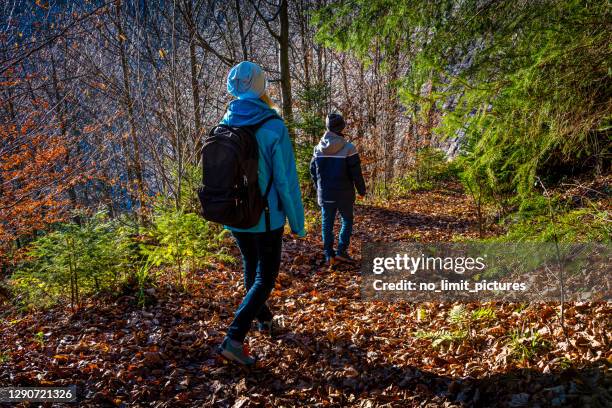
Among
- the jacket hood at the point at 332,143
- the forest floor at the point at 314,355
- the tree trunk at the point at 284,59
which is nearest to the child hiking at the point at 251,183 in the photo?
the forest floor at the point at 314,355

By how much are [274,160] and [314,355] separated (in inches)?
64.0

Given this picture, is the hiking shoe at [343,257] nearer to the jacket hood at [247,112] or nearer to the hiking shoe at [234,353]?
the hiking shoe at [234,353]

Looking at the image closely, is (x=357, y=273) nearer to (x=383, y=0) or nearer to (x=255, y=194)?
(x=255, y=194)

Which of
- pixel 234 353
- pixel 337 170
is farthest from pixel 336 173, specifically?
pixel 234 353

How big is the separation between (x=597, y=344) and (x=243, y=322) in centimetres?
240

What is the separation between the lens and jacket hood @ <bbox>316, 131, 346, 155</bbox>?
523cm

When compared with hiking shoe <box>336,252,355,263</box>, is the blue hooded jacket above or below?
above

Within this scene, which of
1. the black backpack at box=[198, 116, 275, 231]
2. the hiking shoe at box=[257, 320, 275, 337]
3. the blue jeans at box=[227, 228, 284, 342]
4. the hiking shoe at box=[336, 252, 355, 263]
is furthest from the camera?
the hiking shoe at box=[336, 252, 355, 263]

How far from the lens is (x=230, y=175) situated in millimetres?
2826

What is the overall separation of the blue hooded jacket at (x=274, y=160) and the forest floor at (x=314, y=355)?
1125 mm

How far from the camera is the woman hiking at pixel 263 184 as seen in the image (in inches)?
118

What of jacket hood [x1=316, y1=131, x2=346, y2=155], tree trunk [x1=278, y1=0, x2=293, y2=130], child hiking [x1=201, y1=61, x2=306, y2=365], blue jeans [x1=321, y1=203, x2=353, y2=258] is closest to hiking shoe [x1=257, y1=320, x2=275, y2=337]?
child hiking [x1=201, y1=61, x2=306, y2=365]

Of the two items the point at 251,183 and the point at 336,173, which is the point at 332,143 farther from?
the point at 251,183

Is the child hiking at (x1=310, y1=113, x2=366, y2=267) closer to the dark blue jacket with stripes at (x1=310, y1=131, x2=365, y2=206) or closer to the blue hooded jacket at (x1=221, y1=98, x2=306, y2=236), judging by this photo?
the dark blue jacket with stripes at (x1=310, y1=131, x2=365, y2=206)
